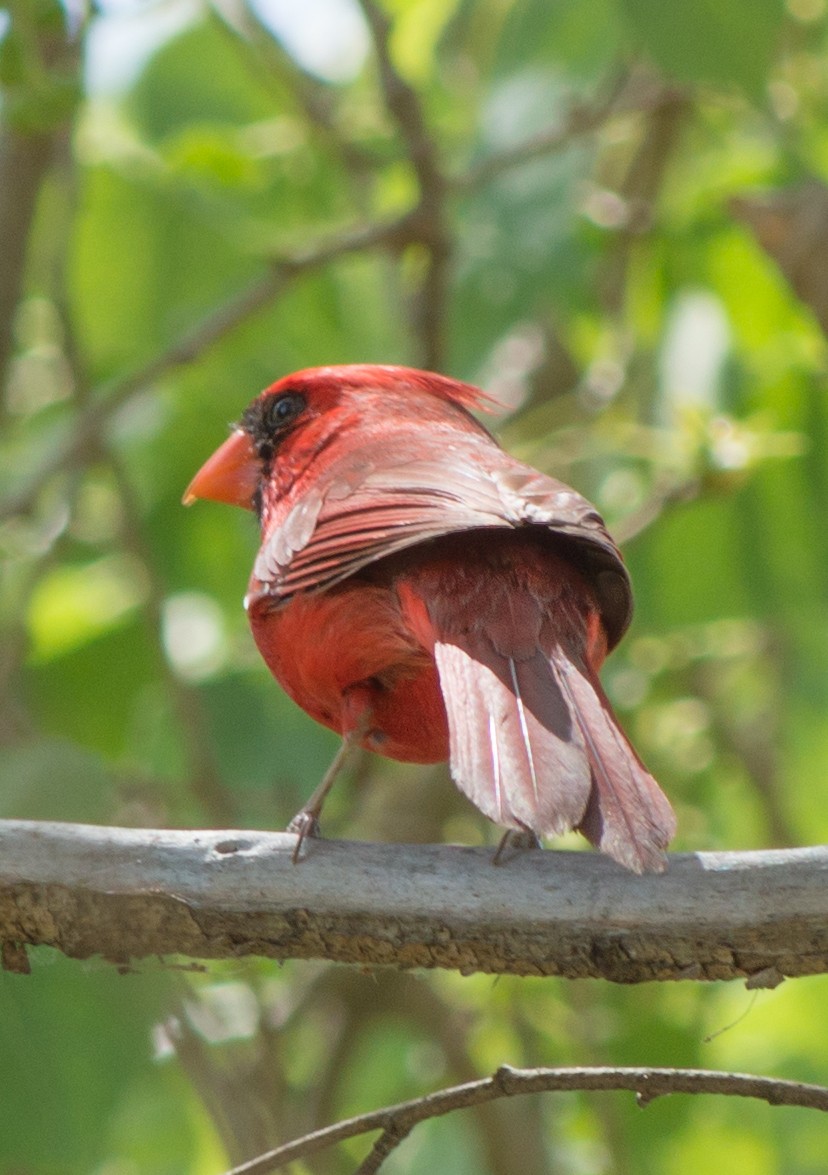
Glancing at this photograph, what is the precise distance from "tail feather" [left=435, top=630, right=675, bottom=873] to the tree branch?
0.07 m

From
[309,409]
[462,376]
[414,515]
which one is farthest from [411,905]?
[462,376]

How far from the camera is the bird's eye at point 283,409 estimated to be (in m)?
3.57

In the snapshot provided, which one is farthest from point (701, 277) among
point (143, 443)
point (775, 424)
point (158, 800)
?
point (158, 800)

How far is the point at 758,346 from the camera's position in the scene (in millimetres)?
4664

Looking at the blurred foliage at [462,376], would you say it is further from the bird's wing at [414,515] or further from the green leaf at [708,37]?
the bird's wing at [414,515]

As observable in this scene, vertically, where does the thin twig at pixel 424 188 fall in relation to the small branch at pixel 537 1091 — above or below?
above

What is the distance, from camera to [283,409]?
358 cm

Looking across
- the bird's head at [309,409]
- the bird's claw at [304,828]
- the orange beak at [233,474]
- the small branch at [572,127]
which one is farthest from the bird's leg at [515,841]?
the small branch at [572,127]

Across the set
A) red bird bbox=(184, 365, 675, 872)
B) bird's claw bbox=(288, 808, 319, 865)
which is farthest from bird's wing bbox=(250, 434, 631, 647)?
bird's claw bbox=(288, 808, 319, 865)

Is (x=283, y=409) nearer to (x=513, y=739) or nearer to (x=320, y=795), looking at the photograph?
(x=320, y=795)

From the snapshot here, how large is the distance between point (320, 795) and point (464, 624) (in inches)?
13.8

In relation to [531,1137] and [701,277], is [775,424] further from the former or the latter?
[531,1137]

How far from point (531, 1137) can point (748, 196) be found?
242 cm

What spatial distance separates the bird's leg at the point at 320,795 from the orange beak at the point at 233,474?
0.92m
